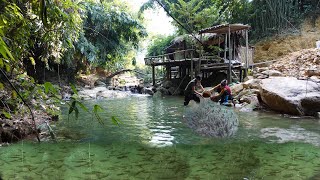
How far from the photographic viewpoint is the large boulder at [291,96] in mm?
9383

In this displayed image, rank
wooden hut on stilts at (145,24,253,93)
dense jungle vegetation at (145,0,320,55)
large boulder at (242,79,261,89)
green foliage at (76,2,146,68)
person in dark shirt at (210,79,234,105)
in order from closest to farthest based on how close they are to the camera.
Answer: person in dark shirt at (210,79,234,105) < large boulder at (242,79,261,89) < wooden hut on stilts at (145,24,253,93) < dense jungle vegetation at (145,0,320,55) < green foliage at (76,2,146,68)

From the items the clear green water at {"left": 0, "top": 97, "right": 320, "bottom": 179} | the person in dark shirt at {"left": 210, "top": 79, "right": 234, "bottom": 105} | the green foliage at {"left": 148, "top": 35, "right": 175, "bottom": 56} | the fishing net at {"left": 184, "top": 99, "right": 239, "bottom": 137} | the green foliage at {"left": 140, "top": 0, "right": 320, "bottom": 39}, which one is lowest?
the clear green water at {"left": 0, "top": 97, "right": 320, "bottom": 179}

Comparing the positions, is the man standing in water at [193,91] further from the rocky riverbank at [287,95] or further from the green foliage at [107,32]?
the green foliage at [107,32]

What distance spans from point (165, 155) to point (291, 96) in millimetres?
6367

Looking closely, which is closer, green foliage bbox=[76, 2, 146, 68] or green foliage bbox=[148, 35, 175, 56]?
green foliage bbox=[76, 2, 146, 68]

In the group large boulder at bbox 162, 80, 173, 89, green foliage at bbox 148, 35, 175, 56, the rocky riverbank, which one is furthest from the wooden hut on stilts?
green foliage at bbox 148, 35, 175, 56

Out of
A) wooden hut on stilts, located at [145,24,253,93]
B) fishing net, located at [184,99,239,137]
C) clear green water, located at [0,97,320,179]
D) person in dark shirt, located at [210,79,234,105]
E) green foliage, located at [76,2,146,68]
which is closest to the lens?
clear green water, located at [0,97,320,179]

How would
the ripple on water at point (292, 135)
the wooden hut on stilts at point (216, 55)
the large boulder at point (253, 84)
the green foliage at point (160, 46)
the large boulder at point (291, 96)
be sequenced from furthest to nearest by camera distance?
the green foliage at point (160, 46), the wooden hut on stilts at point (216, 55), the large boulder at point (253, 84), the large boulder at point (291, 96), the ripple on water at point (292, 135)

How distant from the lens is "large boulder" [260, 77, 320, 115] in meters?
9.38

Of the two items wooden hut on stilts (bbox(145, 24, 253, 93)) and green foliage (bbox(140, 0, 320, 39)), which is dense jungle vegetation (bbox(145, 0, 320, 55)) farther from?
wooden hut on stilts (bbox(145, 24, 253, 93))

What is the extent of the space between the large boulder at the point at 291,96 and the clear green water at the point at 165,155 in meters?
2.04

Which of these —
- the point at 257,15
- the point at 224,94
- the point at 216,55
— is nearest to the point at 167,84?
the point at 216,55

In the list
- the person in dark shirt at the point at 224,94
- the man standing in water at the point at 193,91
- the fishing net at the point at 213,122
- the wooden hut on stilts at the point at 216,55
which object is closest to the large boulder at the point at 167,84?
the wooden hut on stilts at the point at 216,55

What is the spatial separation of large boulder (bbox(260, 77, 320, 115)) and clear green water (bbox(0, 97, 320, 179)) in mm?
2044
